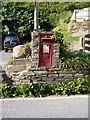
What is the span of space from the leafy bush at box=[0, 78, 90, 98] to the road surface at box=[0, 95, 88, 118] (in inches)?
9.4

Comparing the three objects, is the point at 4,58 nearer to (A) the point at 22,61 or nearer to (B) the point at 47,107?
(A) the point at 22,61

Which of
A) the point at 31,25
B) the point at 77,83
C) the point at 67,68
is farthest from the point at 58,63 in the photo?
the point at 31,25

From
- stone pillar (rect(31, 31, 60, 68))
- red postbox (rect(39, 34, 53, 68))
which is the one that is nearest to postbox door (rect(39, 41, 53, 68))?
red postbox (rect(39, 34, 53, 68))

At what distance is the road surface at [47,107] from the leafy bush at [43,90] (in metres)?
0.24

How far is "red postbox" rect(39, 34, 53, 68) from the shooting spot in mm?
7430

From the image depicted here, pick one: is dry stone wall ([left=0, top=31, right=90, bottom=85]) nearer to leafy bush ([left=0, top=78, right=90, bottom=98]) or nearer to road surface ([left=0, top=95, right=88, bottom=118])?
leafy bush ([left=0, top=78, right=90, bottom=98])

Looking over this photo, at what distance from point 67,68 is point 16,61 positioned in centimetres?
172

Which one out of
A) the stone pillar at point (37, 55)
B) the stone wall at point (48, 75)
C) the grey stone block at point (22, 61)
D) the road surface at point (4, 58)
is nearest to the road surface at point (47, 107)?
the stone wall at point (48, 75)

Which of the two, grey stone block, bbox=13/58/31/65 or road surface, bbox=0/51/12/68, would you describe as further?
road surface, bbox=0/51/12/68

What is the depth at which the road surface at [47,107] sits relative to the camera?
18.3ft

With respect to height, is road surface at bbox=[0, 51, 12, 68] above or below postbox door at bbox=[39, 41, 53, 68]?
below

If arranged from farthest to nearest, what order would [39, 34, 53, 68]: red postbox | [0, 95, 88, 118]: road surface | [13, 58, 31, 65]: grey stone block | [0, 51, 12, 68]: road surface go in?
[0, 51, 12, 68]: road surface → [13, 58, 31, 65]: grey stone block → [39, 34, 53, 68]: red postbox → [0, 95, 88, 118]: road surface

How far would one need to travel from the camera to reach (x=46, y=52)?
748 centimetres

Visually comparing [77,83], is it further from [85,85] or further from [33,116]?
[33,116]
